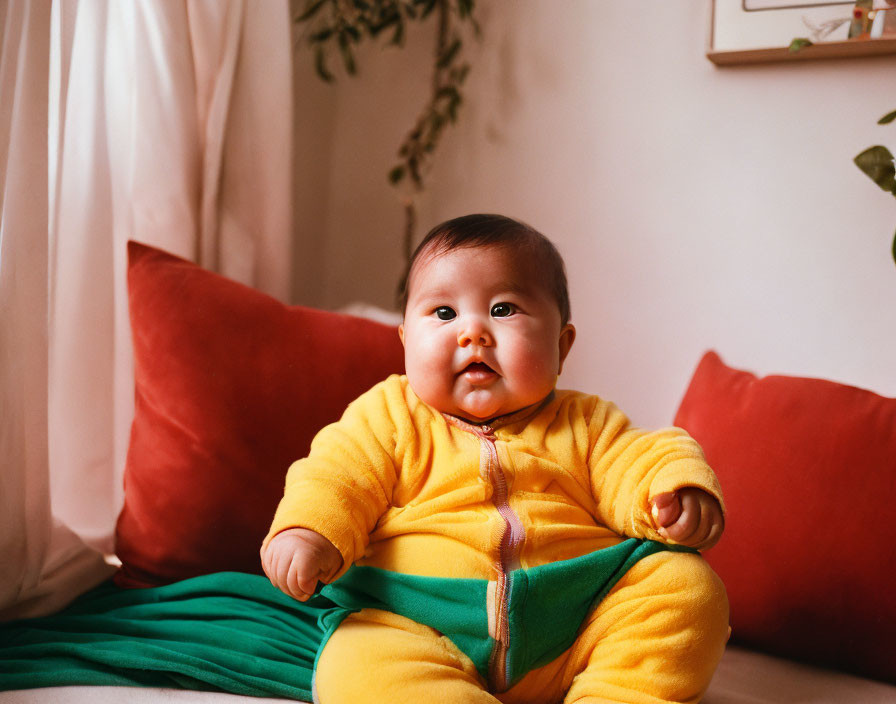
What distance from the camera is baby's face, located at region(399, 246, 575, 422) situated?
92 centimetres

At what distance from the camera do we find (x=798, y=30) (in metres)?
1.43

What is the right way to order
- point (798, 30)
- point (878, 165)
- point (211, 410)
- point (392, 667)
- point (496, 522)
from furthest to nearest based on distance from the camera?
point (798, 30)
point (878, 165)
point (211, 410)
point (496, 522)
point (392, 667)

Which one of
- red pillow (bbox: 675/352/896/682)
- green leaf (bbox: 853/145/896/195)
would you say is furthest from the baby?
green leaf (bbox: 853/145/896/195)


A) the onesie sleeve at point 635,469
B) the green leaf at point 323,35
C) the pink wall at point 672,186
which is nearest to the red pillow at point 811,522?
the onesie sleeve at point 635,469

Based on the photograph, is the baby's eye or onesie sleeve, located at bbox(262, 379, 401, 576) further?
the baby's eye

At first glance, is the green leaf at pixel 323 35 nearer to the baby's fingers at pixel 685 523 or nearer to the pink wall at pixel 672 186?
the pink wall at pixel 672 186

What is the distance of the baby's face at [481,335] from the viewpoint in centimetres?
92

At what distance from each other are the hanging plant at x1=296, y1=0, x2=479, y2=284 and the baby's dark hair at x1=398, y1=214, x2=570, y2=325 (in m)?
0.85

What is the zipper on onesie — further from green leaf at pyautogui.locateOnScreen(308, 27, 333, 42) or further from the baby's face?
green leaf at pyautogui.locateOnScreen(308, 27, 333, 42)

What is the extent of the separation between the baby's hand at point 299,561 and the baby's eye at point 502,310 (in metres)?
0.32

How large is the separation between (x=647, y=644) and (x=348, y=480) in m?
0.35

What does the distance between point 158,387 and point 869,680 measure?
3.34ft

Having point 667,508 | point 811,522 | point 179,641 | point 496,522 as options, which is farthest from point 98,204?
point 811,522

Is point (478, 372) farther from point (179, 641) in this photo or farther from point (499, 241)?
point (179, 641)
